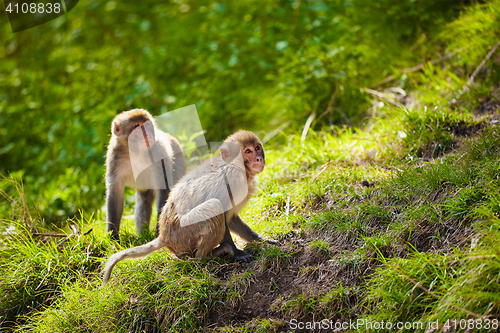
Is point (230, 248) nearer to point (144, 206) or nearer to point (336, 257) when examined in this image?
point (336, 257)

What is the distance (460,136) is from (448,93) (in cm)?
128

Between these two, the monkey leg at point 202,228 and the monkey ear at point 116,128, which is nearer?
the monkey leg at point 202,228

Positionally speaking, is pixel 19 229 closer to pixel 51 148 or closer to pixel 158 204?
pixel 158 204

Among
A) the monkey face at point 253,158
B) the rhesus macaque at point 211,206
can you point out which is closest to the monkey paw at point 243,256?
the rhesus macaque at point 211,206

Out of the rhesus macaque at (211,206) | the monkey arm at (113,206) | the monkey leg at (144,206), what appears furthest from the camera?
the monkey leg at (144,206)

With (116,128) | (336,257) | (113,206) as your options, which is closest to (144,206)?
(113,206)

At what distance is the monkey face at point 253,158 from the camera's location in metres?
3.59

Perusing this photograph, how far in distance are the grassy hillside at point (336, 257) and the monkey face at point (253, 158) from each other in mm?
742

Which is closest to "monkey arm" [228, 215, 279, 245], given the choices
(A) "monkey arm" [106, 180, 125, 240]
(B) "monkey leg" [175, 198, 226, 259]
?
(B) "monkey leg" [175, 198, 226, 259]

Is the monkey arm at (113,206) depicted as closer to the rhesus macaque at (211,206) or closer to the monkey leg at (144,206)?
the monkey leg at (144,206)

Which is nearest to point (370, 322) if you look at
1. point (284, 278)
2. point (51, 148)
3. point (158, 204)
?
point (284, 278)

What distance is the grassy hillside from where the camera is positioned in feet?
8.73

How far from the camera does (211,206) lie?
3326mm

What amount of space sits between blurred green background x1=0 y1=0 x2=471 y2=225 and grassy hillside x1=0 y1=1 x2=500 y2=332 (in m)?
1.49
